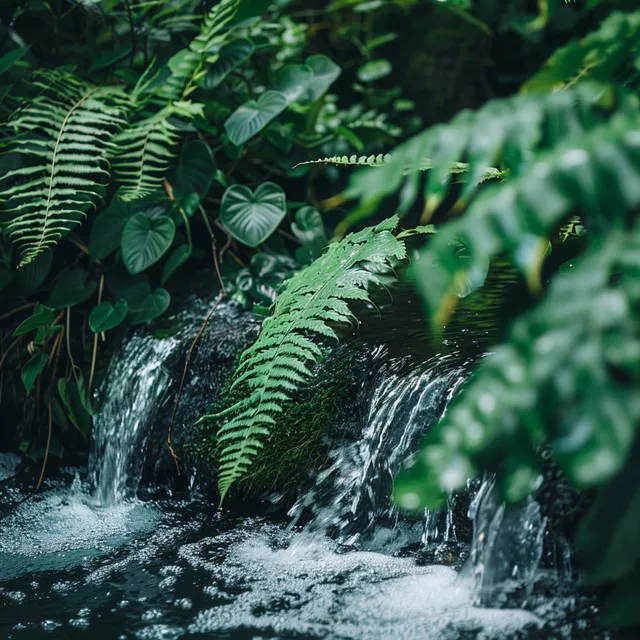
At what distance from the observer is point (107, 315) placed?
271 centimetres

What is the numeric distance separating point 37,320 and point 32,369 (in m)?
0.20

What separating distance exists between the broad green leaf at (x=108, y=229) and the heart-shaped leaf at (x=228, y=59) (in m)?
0.68

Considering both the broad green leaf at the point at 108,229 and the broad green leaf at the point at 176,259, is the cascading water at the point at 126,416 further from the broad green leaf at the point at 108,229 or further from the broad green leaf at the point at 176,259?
the broad green leaf at the point at 108,229

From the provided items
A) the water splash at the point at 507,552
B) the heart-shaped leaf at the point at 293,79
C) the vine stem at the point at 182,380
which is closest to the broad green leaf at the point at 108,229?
the vine stem at the point at 182,380

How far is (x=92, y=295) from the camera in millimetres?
2996

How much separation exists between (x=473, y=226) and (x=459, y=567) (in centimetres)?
105

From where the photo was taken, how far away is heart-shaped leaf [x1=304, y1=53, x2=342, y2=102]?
3.34 meters

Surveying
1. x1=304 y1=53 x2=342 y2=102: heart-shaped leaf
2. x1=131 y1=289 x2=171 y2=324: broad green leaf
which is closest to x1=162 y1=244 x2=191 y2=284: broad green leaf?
x1=131 y1=289 x2=171 y2=324: broad green leaf

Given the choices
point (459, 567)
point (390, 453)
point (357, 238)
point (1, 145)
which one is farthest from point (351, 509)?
point (1, 145)

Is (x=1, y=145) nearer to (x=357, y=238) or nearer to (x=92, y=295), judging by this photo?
(x=92, y=295)

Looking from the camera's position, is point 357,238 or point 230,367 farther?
point 230,367

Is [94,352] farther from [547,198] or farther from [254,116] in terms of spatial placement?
[547,198]

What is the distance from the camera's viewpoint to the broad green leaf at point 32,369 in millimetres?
→ 2654

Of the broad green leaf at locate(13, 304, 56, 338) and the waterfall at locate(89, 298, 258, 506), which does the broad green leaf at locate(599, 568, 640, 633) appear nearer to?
the waterfall at locate(89, 298, 258, 506)
